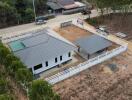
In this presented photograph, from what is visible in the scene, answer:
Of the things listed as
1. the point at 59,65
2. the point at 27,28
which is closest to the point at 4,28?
the point at 27,28

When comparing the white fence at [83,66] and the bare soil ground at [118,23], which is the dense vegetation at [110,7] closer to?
the bare soil ground at [118,23]

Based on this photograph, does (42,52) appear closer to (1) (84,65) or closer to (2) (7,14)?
(1) (84,65)

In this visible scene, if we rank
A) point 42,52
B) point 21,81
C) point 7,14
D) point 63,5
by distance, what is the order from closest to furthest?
point 21,81 → point 42,52 → point 7,14 → point 63,5

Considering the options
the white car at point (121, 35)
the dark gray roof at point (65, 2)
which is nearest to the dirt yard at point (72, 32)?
the white car at point (121, 35)

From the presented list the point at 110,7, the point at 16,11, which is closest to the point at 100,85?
the point at 110,7

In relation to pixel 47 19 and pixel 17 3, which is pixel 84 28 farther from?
pixel 17 3
